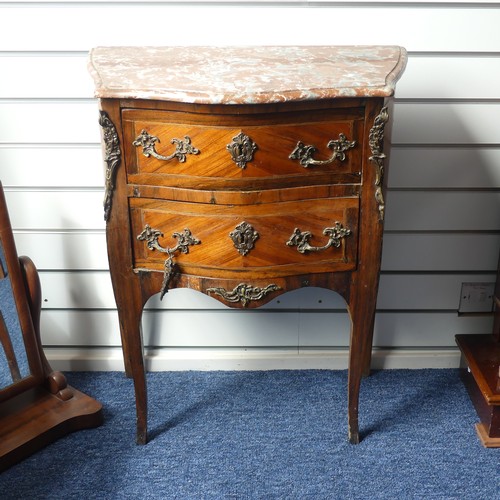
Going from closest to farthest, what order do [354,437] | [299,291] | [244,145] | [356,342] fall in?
[244,145], [356,342], [354,437], [299,291]

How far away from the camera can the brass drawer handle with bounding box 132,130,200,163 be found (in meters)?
1.53

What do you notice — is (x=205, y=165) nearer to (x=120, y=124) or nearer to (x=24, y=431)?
(x=120, y=124)

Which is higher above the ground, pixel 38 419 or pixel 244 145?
pixel 244 145

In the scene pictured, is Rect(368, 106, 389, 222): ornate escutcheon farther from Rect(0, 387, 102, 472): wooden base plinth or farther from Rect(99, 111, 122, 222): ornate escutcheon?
Rect(0, 387, 102, 472): wooden base plinth

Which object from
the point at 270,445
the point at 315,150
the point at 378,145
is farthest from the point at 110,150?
the point at 270,445

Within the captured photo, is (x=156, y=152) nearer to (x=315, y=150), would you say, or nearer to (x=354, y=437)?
Result: (x=315, y=150)

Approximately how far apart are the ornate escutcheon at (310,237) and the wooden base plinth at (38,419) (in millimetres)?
892

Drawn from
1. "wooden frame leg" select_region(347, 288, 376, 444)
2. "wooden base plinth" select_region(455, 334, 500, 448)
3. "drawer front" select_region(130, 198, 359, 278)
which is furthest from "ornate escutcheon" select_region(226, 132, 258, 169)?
"wooden base plinth" select_region(455, 334, 500, 448)

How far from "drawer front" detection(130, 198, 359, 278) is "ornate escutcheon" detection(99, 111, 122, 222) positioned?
7cm

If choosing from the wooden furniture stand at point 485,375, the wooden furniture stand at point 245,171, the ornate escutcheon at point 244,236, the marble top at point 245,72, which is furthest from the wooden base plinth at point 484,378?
the marble top at point 245,72

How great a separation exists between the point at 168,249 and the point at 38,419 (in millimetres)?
765

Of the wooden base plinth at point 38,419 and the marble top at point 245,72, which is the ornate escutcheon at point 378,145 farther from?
the wooden base plinth at point 38,419

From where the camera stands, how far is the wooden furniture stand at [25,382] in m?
1.91

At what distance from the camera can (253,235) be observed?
158 cm
